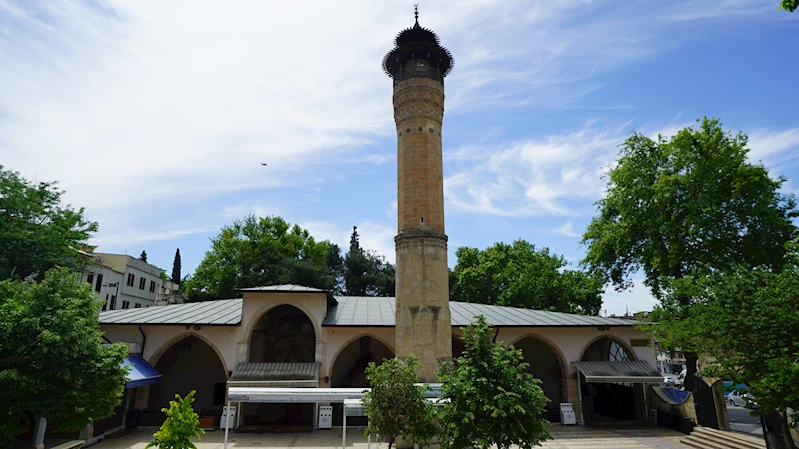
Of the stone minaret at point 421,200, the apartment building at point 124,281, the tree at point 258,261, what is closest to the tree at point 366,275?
the tree at point 258,261

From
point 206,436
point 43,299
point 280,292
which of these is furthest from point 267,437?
point 43,299

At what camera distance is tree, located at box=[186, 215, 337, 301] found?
40.9 m

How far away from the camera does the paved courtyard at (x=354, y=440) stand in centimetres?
1689

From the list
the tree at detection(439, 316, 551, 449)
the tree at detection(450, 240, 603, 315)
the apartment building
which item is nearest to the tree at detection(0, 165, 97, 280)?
the apartment building

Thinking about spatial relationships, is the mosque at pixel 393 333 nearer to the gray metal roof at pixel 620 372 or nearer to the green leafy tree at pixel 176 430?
the gray metal roof at pixel 620 372

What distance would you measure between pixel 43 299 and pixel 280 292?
8846 millimetres

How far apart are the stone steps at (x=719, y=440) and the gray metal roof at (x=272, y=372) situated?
15.3m

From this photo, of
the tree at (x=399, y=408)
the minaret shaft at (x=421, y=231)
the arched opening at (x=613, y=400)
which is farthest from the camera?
the arched opening at (x=613, y=400)

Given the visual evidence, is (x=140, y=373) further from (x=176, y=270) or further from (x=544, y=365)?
(x=176, y=270)

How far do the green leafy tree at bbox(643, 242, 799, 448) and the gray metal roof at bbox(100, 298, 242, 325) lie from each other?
18.0 metres

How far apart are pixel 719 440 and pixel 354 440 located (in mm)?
13822

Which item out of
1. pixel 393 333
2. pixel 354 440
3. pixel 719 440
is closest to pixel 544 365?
pixel 719 440

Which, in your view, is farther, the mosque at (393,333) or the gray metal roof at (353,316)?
the gray metal roof at (353,316)

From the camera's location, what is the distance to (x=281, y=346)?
78.0 ft
